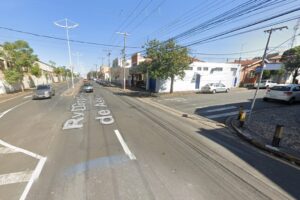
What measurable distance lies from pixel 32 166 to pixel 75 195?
202 cm

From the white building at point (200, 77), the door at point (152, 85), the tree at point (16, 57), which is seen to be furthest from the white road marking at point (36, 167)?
the tree at point (16, 57)

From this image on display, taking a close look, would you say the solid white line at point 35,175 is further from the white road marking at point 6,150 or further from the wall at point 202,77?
the wall at point 202,77

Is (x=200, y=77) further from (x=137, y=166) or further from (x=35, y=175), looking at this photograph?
(x=35, y=175)

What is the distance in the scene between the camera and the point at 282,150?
230 inches

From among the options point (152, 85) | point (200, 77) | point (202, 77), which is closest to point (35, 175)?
point (152, 85)

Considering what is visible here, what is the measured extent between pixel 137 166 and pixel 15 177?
A: 9.76 ft

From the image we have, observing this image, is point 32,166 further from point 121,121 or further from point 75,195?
point 121,121

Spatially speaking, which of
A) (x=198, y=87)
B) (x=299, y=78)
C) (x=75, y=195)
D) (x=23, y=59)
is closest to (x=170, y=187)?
(x=75, y=195)

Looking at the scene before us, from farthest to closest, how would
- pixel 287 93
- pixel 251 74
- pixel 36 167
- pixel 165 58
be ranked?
1. pixel 251 74
2. pixel 165 58
3. pixel 287 93
4. pixel 36 167

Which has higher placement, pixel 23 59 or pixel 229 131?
pixel 23 59

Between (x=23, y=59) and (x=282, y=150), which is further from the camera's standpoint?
(x=23, y=59)

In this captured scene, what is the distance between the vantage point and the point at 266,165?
4.95 meters

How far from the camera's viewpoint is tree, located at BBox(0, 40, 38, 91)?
2397cm

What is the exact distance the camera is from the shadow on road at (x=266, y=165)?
4.01 m
